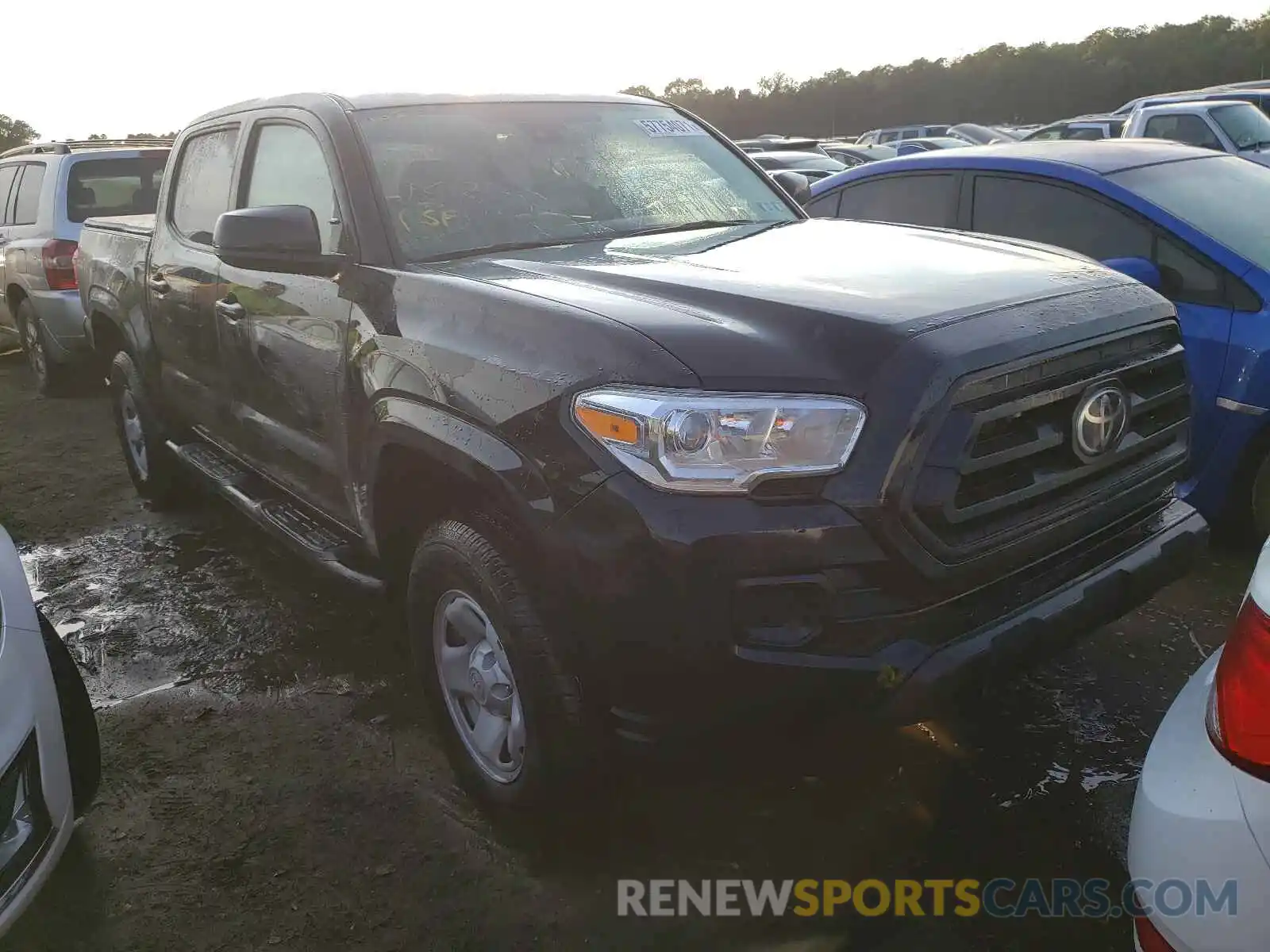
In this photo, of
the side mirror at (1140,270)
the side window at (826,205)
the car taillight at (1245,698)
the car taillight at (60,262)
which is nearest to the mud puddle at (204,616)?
the car taillight at (1245,698)

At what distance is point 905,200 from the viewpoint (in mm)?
5266

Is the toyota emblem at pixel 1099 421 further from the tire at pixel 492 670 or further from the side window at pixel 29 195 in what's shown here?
the side window at pixel 29 195

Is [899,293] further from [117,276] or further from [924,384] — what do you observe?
[117,276]

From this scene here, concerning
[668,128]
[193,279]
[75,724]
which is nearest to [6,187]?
[193,279]

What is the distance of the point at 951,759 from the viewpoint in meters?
3.03

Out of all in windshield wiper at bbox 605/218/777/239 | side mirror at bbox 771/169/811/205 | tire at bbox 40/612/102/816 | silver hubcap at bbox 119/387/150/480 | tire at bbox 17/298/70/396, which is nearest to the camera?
tire at bbox 40/612/102/816

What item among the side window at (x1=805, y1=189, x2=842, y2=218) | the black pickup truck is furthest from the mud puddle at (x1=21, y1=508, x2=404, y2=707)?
the side window at (x1=805, y1=189, x2=842, y2=218)

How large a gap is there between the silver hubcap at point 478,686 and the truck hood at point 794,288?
834 mm

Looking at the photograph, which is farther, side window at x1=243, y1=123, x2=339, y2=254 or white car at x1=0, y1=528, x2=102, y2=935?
side window at x1=243, y1=123, x2=339, y2=254

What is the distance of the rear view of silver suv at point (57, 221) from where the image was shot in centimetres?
782

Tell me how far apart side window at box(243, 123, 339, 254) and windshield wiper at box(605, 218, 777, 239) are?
2.84 ft

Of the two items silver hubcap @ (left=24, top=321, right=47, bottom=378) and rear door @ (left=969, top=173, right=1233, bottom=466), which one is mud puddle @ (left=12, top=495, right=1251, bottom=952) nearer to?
rear door @ (left=969, top=173, right=1233, bottom=466)

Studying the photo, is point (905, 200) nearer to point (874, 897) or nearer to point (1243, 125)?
point (874, 897)

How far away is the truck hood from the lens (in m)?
2.17
